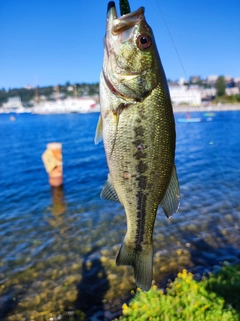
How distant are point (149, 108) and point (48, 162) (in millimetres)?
16471

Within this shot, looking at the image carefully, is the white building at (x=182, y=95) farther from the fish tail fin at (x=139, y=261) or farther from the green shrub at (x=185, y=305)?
the fish tail fin at (x=139, y=261)

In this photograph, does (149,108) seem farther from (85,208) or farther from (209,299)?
(85,208)

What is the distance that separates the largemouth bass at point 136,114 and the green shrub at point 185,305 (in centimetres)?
381

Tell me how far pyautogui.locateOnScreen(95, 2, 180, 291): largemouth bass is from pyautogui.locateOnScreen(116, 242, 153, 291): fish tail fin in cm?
47

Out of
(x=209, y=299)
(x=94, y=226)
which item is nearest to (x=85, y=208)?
(x=94, y=226)

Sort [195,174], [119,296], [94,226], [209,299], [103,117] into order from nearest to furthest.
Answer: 1. [103,117]
2. [209,299]
3. [119,296]
4. [94,226]
5. [195,174]

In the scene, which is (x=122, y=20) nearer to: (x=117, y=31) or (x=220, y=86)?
(x=117, y=31)

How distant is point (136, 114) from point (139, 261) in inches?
52.3

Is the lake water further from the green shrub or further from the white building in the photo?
the white building

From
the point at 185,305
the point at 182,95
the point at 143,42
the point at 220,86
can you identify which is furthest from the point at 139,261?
the point at 220,86

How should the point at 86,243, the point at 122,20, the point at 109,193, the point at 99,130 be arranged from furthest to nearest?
the point at 86,243 → the point at 109,193 → the point at 99,130 → the point at 122,20

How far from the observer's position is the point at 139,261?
2.81 m

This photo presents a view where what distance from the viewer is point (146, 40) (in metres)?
2.37

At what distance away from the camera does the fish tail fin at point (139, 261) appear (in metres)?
2.76
